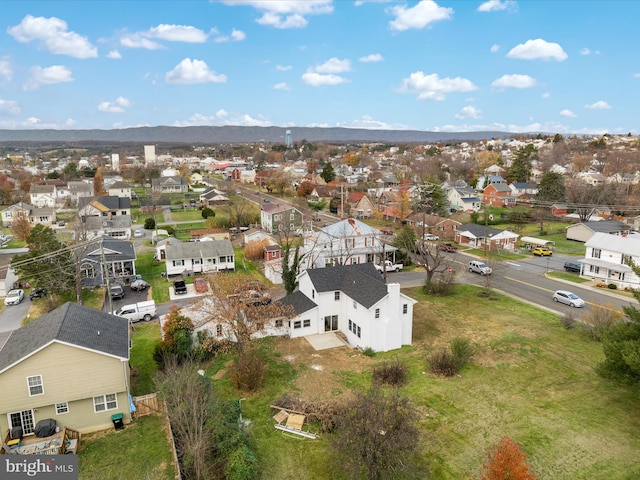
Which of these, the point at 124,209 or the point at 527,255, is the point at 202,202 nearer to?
the point at 124,209

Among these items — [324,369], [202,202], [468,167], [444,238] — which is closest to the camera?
[324,369]

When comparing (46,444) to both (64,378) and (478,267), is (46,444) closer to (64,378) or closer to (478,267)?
(64,378)

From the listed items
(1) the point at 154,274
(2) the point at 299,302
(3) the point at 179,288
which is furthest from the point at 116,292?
(2) the point at 299,302

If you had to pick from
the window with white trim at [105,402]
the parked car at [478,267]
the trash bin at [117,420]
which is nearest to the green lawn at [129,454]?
the trash bin at [117,420]

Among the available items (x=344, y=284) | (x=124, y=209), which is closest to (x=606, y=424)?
(x=344, y=284)

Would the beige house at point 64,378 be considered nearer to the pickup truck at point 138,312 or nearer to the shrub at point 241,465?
the shrub at point 241,465

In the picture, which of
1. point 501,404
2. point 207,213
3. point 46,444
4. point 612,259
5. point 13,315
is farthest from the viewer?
point 207,213

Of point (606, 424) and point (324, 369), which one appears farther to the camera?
point (324, 369)
